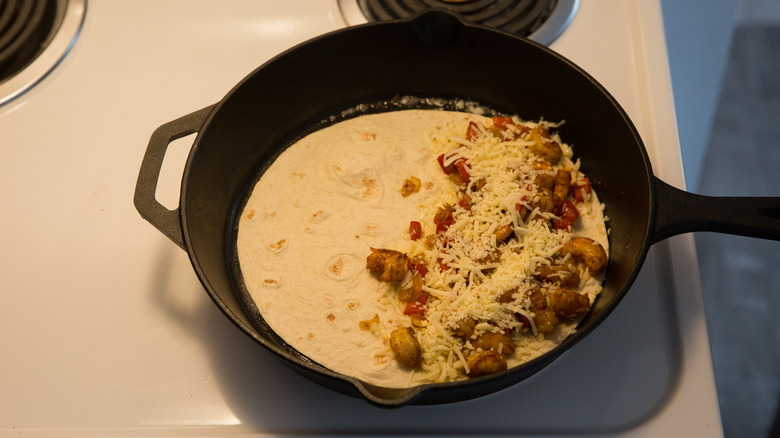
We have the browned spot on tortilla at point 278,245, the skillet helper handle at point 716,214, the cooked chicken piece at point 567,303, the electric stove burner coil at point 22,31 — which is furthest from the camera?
the electric stove burner coil at point 22,31

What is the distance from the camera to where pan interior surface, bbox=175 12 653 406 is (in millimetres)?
1435

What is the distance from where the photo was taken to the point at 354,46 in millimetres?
1681

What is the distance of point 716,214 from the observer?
48.6 inches

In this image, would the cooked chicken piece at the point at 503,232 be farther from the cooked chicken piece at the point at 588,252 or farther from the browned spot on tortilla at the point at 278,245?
the browned spot on tortilla at the point at 278,245

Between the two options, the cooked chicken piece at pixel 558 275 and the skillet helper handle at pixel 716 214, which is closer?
the skillet helper handle at pixel 716 214

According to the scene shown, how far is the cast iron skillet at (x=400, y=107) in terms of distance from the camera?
1.26m

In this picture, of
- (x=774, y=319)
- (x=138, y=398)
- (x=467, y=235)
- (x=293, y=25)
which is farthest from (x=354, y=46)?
(x=774, y=319)

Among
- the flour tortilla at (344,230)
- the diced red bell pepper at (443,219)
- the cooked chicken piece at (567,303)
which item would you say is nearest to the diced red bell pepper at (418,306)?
the flour tortilla at (344,230)

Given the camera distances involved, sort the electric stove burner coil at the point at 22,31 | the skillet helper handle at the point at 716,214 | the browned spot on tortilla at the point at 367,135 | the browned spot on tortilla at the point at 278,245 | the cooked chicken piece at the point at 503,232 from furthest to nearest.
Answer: the electric stove burner coil at the point at 22,31
the browned spot on tortilla at the point at 367,135
the browned spot on tortilla at the point at 278,245
the cooked chicken piece at the point at 503,232
the skillet helper handle at the point at 716,214

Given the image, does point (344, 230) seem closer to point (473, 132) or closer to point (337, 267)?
point (337, 267)

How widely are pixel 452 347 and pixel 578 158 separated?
66 centimetres

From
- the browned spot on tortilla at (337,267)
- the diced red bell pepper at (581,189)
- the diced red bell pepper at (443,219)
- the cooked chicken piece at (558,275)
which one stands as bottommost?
the cooked chicken piece at (558,275)

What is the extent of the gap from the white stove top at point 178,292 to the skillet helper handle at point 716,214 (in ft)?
0.81

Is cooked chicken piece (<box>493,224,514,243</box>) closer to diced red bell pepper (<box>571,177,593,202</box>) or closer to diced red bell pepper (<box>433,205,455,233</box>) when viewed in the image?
diced red bell pepper (<box>433,205,455,233</box>)
